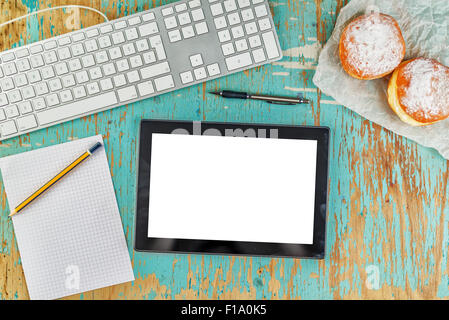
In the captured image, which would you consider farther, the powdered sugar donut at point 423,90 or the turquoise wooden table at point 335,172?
the turquoise wooden table at point 335,172

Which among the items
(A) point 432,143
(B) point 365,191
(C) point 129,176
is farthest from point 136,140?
(A) point 432,143

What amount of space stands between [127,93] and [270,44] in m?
0.28

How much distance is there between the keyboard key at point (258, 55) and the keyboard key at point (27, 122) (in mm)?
424

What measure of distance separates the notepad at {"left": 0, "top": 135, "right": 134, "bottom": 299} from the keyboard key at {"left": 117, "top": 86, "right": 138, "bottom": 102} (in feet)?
0.34

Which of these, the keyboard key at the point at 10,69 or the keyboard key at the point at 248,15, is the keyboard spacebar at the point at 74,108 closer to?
the keyboard key at the point at 10,69

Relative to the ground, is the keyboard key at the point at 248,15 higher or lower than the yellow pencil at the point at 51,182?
higher

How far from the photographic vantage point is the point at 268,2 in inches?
26.9

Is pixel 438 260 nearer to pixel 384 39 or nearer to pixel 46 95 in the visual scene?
pixel 384 39

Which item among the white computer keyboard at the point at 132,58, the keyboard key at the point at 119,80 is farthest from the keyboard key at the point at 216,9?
the keyboard key at the point at 119,80

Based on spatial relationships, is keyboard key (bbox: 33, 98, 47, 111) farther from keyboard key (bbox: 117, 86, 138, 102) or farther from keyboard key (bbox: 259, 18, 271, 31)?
keyboard key (bbox: 259, 18, 271, 31)

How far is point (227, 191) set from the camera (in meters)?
0.64

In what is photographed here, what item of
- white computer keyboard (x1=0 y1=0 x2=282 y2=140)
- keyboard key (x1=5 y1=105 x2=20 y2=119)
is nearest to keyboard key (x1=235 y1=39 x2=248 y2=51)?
white computer keyboard (x1=0 y1=0 x2=282 y2=140)

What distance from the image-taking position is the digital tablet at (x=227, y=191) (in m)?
0.64

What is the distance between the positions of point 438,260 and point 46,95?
80 centimetres
